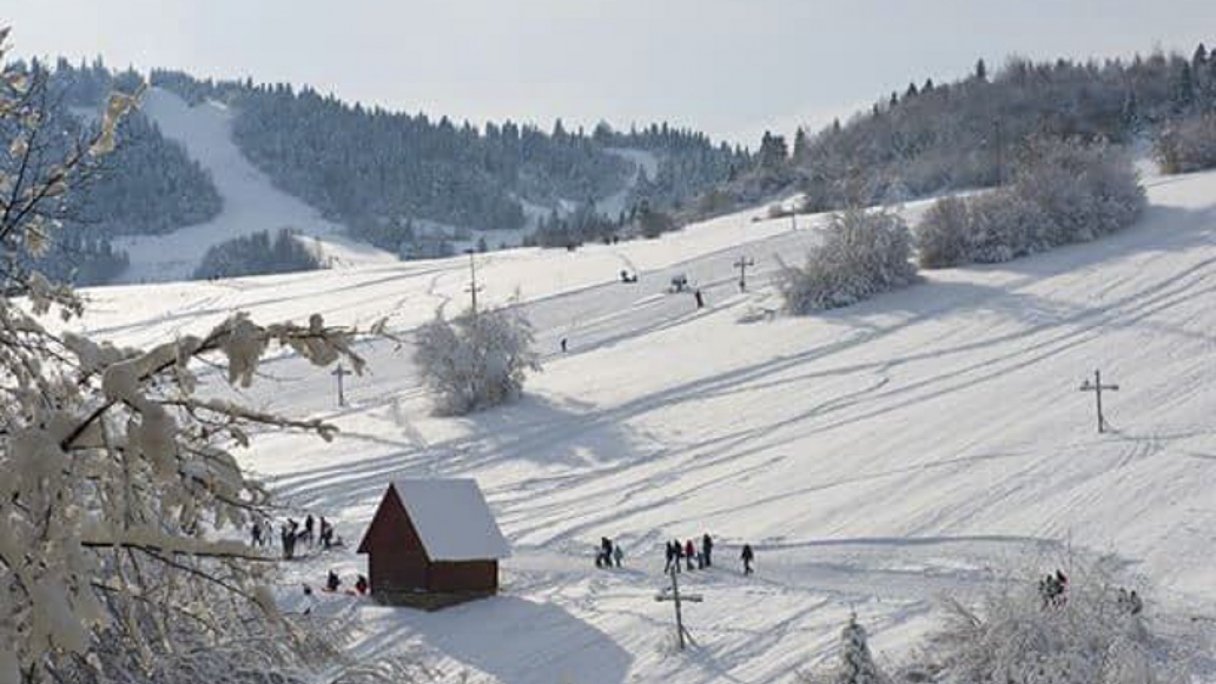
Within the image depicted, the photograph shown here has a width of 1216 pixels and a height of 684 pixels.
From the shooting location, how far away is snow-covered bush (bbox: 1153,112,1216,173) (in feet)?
307

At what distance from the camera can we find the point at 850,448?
1725 inches

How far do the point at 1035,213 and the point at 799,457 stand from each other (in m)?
33.7

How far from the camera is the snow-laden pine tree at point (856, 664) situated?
70.8ft

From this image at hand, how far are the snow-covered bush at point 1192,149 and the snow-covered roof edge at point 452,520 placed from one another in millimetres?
71335

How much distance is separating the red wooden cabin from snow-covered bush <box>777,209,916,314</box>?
3296 centimetres

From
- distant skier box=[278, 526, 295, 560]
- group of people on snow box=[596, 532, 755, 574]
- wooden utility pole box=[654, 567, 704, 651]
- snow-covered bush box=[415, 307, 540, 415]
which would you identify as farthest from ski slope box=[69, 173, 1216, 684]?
snow-covered bush box=[415, 307, 540, 415]

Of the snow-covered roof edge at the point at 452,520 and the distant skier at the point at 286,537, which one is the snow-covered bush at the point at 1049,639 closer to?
the distant skier at the point at 286,537

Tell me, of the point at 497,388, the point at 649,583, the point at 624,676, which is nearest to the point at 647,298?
the point at 497,388

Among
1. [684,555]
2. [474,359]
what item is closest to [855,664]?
[684,555]

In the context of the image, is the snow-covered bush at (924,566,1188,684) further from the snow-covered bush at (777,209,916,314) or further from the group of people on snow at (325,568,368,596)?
the snow-covered bush at (777,209,916,314)

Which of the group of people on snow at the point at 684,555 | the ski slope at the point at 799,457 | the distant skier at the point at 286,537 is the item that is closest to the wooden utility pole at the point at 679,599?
the ski slope at the point at 799,457

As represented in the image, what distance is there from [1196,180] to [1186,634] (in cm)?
6689

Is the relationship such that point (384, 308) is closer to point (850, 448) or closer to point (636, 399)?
point (636, 399)

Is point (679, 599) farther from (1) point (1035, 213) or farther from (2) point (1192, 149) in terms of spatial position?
(2) point (1192, 149)
